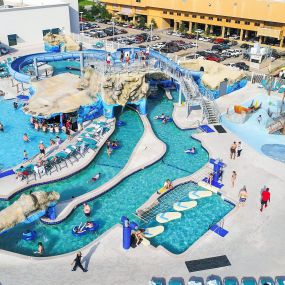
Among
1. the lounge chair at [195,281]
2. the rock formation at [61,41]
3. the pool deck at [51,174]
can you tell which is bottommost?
the lounge chair at [195,281]

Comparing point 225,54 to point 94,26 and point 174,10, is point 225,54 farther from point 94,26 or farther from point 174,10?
point 94,26

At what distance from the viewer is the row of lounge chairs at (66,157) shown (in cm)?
2467

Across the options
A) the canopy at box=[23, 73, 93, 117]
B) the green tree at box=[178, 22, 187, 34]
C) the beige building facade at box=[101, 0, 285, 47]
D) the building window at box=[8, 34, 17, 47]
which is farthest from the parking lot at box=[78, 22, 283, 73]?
the canopy at box=[23, 73, 93, 117]

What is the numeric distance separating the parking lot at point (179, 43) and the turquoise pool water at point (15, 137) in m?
24.7

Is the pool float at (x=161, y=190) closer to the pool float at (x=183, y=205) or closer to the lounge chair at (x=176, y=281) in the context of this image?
the pool float at (x=183, y=205)

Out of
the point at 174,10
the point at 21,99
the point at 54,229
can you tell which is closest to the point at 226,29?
the point at 174,10

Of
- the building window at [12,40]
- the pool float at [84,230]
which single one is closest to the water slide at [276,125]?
the pool float at [84,230]

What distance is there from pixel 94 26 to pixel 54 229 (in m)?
65.6

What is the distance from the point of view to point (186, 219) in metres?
21.6

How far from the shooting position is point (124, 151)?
2867cm

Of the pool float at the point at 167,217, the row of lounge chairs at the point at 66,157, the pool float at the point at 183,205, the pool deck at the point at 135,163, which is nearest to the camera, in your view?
the pool float at the point at 167,217

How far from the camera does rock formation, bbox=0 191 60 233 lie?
64.1 ft

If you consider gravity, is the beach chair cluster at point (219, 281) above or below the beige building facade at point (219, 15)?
below

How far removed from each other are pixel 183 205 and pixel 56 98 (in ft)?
53.7
